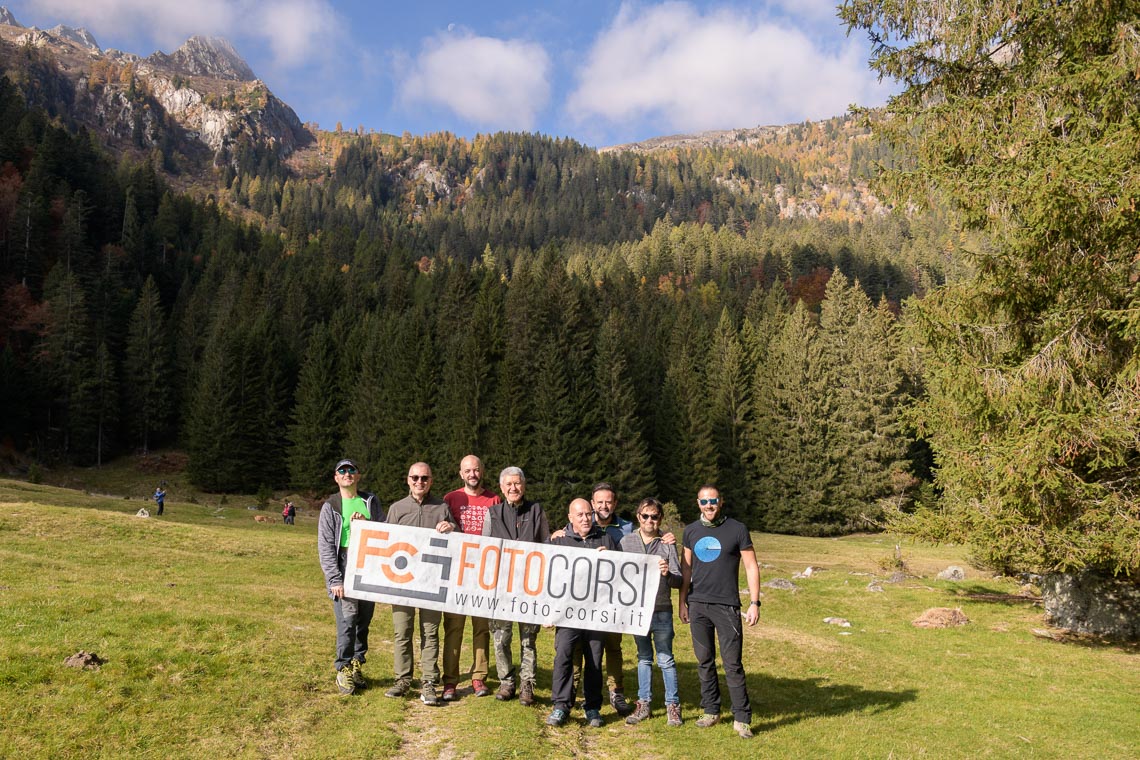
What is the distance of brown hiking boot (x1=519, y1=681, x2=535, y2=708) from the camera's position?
29.3 ft

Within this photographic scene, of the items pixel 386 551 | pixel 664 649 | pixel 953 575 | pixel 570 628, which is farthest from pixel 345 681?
pixel 953 575

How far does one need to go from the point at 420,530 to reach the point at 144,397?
7837 centimetres

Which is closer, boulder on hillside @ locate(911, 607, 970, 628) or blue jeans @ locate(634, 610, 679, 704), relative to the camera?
blue jeans @ locate(634, 610, 679, 704)

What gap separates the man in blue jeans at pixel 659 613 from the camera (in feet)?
28.3

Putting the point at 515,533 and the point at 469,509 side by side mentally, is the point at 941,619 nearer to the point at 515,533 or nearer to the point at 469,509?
the point at 515,533

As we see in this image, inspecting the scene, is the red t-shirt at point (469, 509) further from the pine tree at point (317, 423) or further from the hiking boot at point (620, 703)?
the pine tree at point (317, 423)

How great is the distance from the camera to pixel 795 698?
10.6 meters

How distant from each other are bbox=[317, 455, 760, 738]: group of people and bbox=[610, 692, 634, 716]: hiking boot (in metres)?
0.02

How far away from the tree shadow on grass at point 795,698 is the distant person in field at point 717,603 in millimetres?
841

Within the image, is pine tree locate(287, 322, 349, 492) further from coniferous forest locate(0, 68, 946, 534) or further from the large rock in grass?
the large rock in grass

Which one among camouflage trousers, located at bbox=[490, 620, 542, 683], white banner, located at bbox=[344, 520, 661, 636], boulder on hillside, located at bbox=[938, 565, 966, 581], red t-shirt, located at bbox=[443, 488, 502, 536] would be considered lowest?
boulder on hillside, located at bbox=[938, 565, 966, 581]

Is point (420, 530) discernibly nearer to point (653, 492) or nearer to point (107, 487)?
point (653, 492)

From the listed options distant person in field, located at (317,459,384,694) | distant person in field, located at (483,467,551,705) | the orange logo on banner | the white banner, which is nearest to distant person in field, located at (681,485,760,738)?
the white banner

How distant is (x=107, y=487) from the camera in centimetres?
6181
